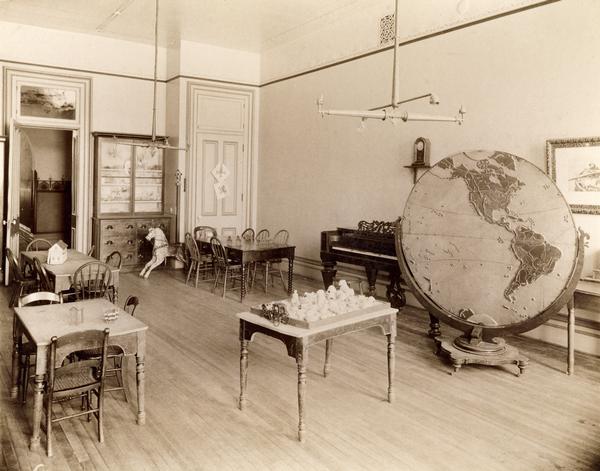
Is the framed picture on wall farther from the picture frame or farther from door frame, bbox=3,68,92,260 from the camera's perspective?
the picture frame

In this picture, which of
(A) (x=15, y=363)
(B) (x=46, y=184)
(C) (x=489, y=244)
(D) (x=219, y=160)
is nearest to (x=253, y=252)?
(D) (x=219, y=160)

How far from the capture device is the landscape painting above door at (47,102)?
30.6ft

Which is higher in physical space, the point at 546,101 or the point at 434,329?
the point at 546,101

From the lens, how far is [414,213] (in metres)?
5.58

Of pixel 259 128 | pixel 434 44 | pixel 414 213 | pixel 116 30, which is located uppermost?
pixel 116 30

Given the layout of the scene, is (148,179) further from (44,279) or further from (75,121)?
(44,279)

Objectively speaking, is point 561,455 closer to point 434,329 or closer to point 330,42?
point 434,329

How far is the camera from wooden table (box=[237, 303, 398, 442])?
3596 millimetres

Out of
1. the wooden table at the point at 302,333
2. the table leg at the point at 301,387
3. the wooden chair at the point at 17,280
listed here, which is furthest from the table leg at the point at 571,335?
the wooden chair at the point at 17,280

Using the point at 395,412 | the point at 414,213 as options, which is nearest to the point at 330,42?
the point at 414,213

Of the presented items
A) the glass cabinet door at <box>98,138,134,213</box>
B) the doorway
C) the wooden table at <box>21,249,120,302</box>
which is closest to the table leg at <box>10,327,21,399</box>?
the wooden table at <box>21,249,120,302</box>

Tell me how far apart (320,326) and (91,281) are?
3376mm

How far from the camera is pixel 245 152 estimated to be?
35.7ft

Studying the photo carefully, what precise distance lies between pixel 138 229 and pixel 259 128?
3.06 m
